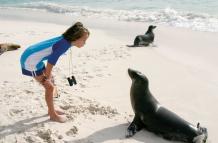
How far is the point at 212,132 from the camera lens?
17.8ft

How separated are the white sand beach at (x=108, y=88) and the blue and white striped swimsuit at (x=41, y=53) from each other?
700mm

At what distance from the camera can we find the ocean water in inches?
595

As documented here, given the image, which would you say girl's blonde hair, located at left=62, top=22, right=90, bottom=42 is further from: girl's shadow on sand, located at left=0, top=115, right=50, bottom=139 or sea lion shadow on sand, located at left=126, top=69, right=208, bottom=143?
girl's shadow on sand, located at left=0, top=115, right=50, bottom=139

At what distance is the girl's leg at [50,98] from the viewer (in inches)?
198

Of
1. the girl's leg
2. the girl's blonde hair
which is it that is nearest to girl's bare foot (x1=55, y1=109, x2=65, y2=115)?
the girl's leg

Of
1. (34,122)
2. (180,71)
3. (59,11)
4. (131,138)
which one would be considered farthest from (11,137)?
(59,11)

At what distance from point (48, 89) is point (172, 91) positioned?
273 cm

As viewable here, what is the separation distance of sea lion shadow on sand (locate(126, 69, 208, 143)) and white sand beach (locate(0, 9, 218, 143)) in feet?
0.34

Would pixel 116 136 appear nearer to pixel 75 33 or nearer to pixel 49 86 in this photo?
pixel 49 86

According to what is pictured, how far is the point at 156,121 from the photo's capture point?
518 cm

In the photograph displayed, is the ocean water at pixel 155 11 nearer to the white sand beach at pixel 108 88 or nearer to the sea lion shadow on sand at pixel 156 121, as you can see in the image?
the white sand beach at pixel 108 88

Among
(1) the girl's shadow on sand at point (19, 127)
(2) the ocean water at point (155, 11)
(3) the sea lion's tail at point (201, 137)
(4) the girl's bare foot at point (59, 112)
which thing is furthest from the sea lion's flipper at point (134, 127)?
(2) the ocean water at point (155, 11)

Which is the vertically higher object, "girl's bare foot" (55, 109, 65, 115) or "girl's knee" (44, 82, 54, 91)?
"girl's knee" (44, 82, 54, 91)

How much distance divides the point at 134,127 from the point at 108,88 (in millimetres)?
1975
